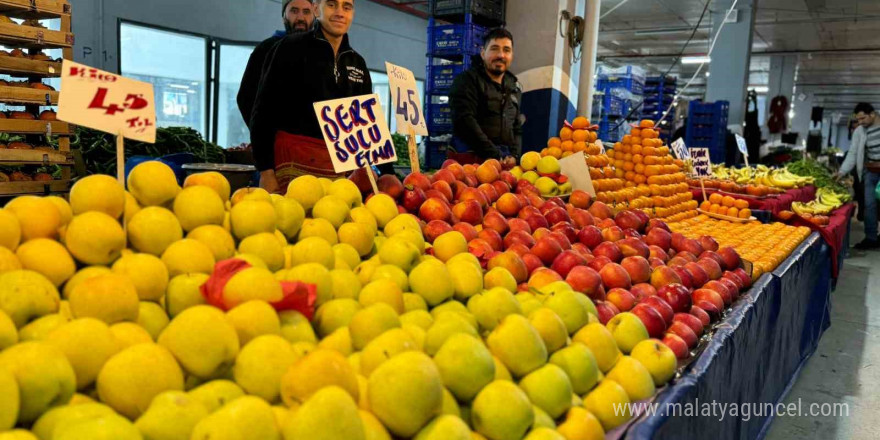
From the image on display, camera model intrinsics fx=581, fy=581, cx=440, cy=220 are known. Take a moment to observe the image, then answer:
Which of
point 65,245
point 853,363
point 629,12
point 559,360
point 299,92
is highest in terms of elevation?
point 629,12

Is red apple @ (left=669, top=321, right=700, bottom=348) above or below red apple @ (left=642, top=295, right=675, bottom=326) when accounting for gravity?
below

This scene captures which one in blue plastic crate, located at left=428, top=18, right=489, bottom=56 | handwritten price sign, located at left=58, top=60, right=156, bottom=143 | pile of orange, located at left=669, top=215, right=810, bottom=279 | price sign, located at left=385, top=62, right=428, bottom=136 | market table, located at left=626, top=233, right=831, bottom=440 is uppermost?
blue plastic crate, located at left=428, top=18, right=489, bottom=56

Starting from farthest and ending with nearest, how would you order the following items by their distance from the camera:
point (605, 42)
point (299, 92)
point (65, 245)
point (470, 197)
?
point (605, 42), point (299, 92), point (470, 197), point (65, 245)

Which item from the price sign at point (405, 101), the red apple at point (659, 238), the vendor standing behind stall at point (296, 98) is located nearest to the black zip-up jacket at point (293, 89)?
the vendor standing behind stall at point (296, 98)

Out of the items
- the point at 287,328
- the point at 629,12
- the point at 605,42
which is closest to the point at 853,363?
the point at 287,328

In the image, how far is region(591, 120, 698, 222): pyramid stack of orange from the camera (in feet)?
13.7

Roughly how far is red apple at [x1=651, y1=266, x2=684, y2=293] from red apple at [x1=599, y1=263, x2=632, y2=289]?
159 millimetres

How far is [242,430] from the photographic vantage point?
2.72 feet

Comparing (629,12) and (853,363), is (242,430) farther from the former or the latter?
(629,12)

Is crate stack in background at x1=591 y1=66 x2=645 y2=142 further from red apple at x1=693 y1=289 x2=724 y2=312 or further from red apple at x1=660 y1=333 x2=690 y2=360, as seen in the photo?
red apple at x1=660 y1=333 x2=690 y2=360

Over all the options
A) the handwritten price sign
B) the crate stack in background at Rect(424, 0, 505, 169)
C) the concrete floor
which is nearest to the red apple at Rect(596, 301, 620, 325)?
the handwritten price sign

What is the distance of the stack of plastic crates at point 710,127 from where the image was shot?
9188mm

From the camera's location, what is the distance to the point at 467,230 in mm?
2098

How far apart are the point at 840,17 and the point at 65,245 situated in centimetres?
1702
